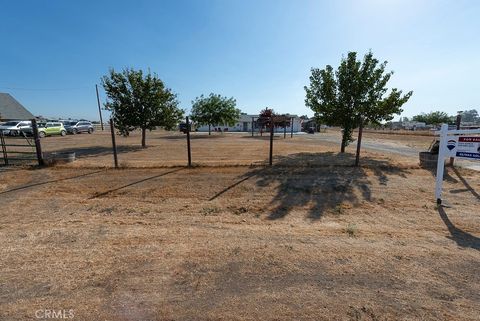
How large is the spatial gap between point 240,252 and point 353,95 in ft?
37.3

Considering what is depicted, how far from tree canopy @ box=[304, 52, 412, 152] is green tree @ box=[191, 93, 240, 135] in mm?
22147

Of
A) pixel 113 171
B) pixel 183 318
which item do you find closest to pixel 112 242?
pixel 183 318

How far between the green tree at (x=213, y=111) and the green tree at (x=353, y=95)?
22.2 meters

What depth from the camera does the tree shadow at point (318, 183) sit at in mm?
5457

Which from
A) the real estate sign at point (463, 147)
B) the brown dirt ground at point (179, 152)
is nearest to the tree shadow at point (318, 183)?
the real estate sign at point (463, 147)

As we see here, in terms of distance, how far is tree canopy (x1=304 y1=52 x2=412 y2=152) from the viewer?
1194cm

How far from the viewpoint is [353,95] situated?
482 inches

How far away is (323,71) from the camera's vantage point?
12594mm

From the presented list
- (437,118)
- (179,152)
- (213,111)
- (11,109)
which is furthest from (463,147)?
(437,118)

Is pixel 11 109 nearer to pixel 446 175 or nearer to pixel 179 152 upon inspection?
pixel 179 152

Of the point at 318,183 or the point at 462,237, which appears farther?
the point at 318,183

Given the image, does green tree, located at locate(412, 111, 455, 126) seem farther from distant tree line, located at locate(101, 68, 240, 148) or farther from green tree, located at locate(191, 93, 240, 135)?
distant tree line, located at locate(101, 68, 240, 148)

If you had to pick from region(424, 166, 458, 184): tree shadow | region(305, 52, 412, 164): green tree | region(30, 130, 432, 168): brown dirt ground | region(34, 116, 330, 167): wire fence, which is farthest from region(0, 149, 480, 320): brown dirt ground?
region(305, 52, 412, 164): green tree

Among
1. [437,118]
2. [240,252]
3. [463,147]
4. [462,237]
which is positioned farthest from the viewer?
[437,118]
